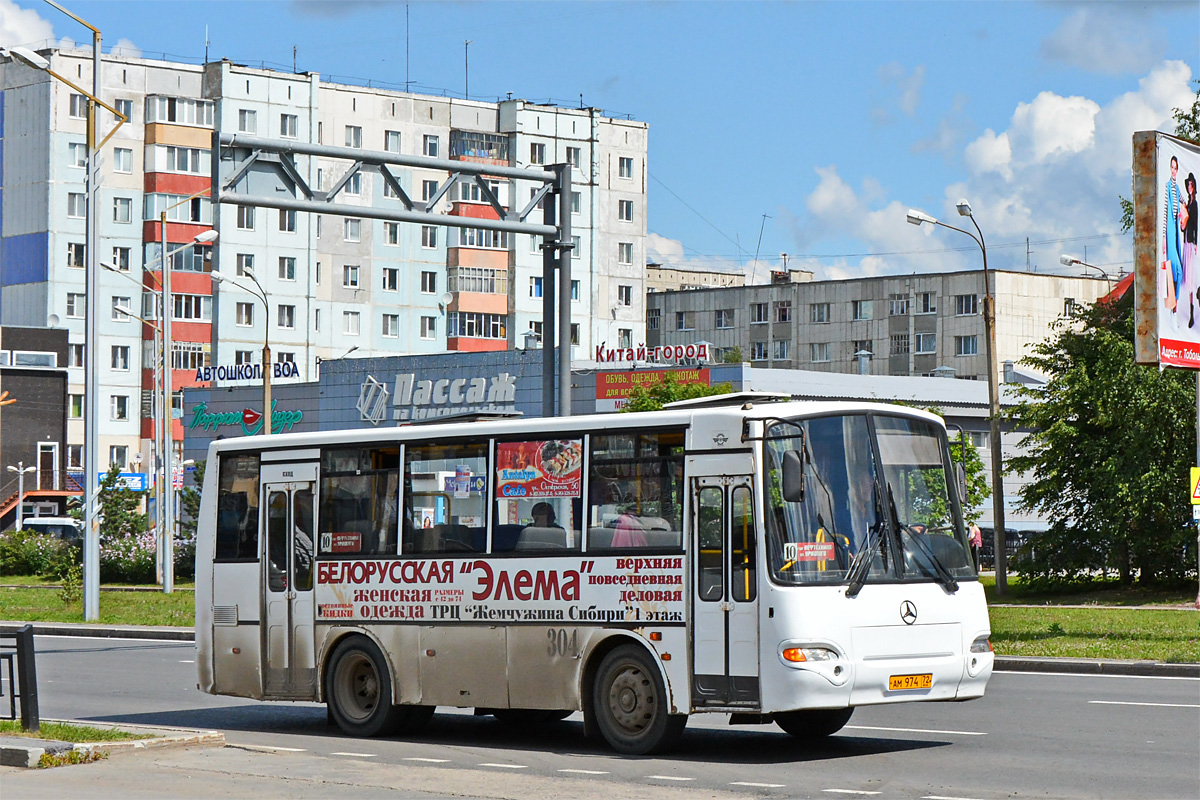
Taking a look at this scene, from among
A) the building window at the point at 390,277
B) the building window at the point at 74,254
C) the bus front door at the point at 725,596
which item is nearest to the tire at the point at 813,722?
the bus front door at the point at 725,596

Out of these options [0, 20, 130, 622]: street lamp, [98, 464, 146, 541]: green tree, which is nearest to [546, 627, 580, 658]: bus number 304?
[0, 20, 130, 622]: street lamp

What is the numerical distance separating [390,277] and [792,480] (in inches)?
3427

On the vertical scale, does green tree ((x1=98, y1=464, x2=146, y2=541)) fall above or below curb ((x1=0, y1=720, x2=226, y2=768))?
above

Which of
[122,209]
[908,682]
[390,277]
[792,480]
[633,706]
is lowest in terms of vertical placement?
[633,706]

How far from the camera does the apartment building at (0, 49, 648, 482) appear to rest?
91.9m

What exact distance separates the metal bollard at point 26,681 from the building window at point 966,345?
93.4m

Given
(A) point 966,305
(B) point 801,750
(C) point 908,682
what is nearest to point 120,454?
(A) point 966,305

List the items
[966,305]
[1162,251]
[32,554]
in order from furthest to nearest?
1. [966,305]
2. [32,554]
3. [1162,251]

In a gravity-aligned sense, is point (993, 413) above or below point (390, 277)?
below

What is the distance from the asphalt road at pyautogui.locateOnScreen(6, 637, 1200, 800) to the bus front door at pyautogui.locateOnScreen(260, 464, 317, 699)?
514 millimetres

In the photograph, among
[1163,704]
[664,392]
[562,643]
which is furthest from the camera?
[664,392]

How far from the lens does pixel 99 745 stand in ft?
42.1

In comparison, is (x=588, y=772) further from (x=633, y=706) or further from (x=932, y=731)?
(x=932, y=731)

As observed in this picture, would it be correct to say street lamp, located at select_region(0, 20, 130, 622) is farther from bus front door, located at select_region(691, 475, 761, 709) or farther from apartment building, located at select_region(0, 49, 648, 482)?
apartment building, located at select_region(0, 49, 648, 482)
